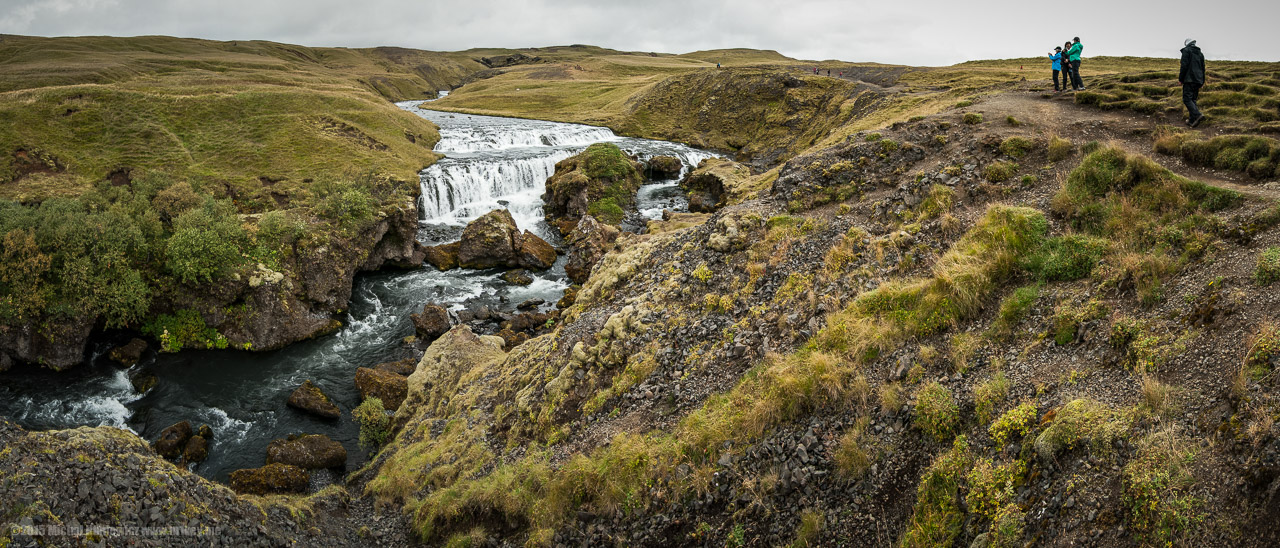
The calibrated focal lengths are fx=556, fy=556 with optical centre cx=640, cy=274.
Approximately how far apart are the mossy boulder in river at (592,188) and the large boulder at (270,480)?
27504 mm

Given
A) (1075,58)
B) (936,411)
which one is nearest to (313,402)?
(936,411)

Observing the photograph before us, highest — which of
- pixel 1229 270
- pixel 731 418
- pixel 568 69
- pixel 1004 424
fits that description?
pixel 568 69

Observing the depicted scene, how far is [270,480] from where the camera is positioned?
18531 millimetres

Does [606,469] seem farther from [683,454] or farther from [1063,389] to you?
[1063,389]

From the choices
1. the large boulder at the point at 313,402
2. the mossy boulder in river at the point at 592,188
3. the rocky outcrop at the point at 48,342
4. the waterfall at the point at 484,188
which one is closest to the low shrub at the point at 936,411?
the large boulder at the point at 313,402

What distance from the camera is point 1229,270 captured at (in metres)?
8.97

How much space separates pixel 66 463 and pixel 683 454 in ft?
39.5

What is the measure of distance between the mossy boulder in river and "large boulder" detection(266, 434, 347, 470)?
2604 centimetres

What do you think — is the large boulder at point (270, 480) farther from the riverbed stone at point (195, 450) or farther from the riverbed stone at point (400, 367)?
the riverbed stone at point (400, 367)

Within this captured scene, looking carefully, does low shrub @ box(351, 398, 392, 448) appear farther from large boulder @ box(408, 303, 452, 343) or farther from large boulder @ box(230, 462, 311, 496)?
large boulder @ box(408, 303, 452, 343)

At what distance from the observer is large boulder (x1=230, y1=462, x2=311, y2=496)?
1830 centimetres

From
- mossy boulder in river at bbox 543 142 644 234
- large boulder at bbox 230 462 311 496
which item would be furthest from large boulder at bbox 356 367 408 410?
mossy boulder in river at bbox 543 142 644 234

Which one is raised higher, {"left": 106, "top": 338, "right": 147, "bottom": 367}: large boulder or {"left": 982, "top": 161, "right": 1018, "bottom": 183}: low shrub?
{"left": 982, "top": 161, "right": 1018, "bottom": 183}: low shrub

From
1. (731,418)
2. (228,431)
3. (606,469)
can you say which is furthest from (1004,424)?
(228,431)
